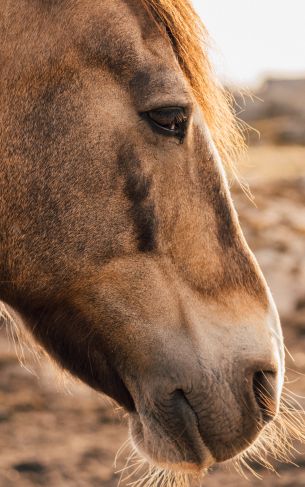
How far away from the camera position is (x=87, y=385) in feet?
8.09

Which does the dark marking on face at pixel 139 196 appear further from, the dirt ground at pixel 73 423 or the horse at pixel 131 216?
the dirt ground at pixel 73 423

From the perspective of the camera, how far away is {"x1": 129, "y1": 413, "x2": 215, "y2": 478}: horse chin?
2.29m

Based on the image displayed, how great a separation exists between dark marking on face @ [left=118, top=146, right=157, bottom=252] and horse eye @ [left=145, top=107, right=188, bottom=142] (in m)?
0.10

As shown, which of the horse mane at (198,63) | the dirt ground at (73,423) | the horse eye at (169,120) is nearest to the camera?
the horse eye at (169,120)

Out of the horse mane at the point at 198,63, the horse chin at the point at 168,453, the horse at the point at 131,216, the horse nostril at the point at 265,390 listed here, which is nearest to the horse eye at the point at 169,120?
the horse at the point at 131,216

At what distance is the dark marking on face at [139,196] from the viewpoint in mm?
2213

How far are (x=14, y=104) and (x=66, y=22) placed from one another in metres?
0.28

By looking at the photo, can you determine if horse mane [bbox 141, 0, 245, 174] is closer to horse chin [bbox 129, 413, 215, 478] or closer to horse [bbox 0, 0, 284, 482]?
horse [bbox 0, 0, 284, 482]

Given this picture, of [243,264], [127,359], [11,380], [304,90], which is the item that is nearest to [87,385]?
[127,359]

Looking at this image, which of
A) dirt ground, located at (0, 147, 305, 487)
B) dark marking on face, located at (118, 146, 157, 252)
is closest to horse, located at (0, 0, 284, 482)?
dark marking on face, located at (118, 146, 157, 252)

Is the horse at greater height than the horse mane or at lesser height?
lesser

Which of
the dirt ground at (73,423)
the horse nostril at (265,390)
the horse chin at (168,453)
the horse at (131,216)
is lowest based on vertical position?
the dirt ground at (73,423)

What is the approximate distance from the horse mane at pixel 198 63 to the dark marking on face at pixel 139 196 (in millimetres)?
339

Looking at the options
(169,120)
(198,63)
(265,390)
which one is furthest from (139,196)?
(265,390)
